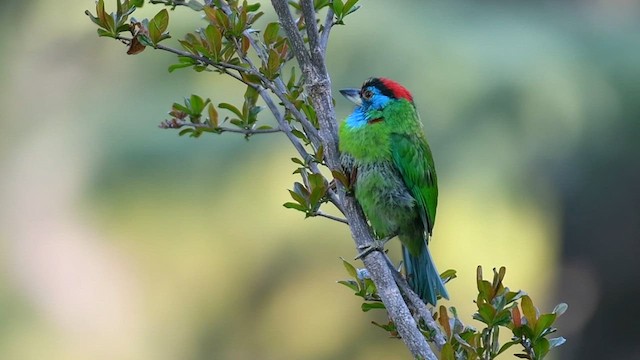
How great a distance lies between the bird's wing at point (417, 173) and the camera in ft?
5.51

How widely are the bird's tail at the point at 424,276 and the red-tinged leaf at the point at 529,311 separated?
0.32 meters

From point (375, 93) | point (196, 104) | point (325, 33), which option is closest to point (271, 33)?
point (325, 33)

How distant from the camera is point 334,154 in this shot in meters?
1.35

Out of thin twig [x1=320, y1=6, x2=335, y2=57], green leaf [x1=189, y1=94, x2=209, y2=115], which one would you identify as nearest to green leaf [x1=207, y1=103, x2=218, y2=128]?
green leaf [x1=189, y1=94, x2=209, y2=115]

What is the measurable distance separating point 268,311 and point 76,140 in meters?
1.02

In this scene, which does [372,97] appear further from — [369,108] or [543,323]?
[543,323]

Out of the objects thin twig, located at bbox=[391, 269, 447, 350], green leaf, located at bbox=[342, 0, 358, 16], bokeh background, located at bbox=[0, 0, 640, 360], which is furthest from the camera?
bokeh background, located at bbox=[0, 0, 640, 360]

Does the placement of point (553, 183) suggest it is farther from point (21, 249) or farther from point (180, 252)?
point (21, 249)

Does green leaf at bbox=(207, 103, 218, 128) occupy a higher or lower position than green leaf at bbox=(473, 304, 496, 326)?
higher

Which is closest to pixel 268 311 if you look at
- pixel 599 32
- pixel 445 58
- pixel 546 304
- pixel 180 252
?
pixel 180 252

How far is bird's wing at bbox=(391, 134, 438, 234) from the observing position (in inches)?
66.1

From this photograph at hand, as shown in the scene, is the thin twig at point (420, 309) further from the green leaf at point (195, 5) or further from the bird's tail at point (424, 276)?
the green leaf at point (195, 5)

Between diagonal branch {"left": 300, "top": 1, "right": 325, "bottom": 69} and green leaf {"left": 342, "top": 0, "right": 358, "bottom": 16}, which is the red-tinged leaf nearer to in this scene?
diagonal branch {"left": 300, "top": 1, "right": 325, "bottom": 69}

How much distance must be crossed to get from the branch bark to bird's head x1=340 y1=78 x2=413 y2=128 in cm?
35
